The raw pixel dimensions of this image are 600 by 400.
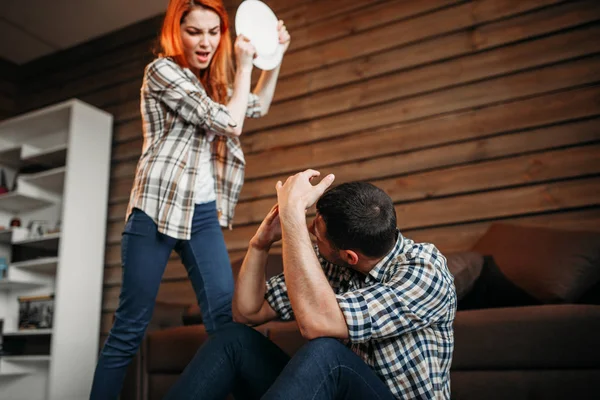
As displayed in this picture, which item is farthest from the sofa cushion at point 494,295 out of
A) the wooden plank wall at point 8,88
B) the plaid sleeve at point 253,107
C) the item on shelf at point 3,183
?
the wooden plank wall at point 8,88

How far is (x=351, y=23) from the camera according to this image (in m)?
3.15

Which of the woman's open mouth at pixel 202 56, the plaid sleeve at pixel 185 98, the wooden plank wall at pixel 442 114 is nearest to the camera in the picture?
the plaid sleeve at pixel 185 98

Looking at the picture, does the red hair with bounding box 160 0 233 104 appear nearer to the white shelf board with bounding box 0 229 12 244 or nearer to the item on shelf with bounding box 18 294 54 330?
the item on shelf with bounding box 18 294 54 330

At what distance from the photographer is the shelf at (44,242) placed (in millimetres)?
3516

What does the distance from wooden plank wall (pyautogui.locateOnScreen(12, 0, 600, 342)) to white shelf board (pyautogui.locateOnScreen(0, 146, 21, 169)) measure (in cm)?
159

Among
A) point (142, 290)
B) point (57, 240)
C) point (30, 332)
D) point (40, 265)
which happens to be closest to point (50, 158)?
point (57, 240)

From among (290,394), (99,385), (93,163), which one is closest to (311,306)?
(290,394)

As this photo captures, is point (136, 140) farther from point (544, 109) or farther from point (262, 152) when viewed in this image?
point (544, 109)

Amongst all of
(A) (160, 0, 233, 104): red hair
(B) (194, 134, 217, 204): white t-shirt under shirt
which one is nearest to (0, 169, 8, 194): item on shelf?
(A) (160, 0, 233, 104): red hair

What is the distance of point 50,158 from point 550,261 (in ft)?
11.0

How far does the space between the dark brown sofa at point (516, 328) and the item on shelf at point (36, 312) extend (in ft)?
4.94

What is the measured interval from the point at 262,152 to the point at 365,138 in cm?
70

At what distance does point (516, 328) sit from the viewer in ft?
5.53

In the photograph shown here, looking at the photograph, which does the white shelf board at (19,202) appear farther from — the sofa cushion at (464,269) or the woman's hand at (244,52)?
the sofa cushion at (464,269)
